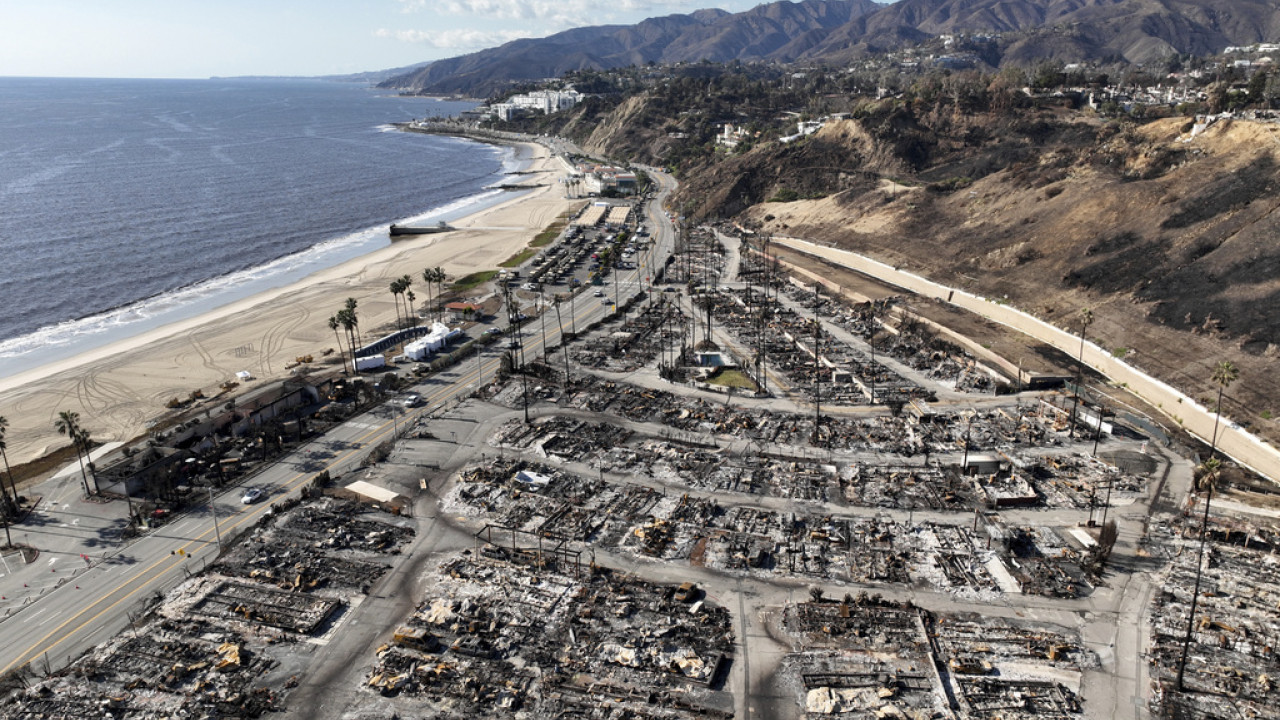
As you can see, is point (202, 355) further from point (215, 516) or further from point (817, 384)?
point (817, 384)

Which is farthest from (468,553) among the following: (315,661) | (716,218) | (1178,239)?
(716,218)

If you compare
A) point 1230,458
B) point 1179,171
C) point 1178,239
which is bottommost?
point 1230,458

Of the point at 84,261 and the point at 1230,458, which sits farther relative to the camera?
the point at 84,261

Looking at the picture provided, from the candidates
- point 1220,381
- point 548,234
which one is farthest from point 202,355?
point 1220,381

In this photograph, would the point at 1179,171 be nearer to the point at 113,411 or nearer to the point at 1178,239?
the point at 1178,239

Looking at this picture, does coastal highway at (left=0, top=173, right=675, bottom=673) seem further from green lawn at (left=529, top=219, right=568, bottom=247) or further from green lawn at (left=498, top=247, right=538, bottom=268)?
green lawn at (left=529, top=219, right=568, bottom=247)

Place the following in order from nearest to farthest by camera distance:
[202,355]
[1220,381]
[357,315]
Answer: [1220,381], [202,355], [357,315]
